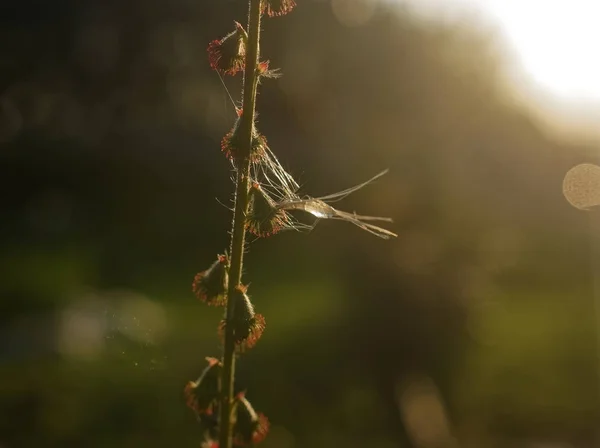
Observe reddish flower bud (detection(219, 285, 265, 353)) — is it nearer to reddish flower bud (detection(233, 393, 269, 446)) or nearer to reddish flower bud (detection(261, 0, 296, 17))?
reddish flower bud (detection(233, 393, 269, 446))

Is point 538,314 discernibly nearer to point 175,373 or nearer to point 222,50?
point 175,373

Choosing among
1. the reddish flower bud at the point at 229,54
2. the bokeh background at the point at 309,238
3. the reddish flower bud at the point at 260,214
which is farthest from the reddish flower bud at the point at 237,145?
the bokeh background at the point at 309,238

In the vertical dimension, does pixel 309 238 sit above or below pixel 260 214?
below

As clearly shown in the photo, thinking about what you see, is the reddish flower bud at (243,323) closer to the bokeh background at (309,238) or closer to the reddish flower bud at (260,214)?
the reddish flower bud at (260,214)

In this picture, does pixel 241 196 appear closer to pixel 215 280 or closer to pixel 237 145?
pixel 237 145

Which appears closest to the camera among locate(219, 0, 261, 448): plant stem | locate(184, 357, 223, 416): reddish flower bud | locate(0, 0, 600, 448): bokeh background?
locate(219, 0, 261, 448): plant stem

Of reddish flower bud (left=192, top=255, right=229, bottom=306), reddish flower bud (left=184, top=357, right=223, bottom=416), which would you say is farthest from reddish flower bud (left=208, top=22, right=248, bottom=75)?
reddish flower bud (left=184, top=357, right=223, bottom=416)

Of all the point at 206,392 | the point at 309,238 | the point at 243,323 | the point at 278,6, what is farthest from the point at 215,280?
the point at 309,238
